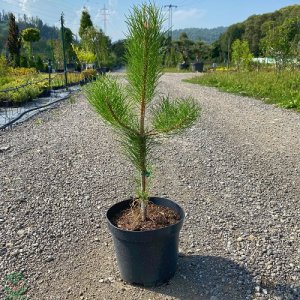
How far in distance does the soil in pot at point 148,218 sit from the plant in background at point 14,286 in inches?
27.3

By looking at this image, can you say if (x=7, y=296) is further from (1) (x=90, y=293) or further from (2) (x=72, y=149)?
(2) (x=72, y=149)

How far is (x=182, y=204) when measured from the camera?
3.39 meters

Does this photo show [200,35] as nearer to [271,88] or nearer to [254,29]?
[254,29]

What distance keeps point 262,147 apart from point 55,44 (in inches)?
952

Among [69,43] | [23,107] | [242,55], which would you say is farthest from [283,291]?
[69,43]

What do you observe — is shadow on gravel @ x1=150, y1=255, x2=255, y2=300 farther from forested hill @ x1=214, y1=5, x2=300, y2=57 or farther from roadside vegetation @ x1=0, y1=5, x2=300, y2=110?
forested hill @ x1=214, y1=5, x2=300, y2=57

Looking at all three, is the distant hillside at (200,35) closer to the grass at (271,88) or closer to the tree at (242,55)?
the grass at (271,88)

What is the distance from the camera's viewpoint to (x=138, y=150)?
2.18m

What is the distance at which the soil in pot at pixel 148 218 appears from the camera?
2.23 m

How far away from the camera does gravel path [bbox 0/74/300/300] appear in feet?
7.42

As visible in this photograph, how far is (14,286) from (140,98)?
1432mm

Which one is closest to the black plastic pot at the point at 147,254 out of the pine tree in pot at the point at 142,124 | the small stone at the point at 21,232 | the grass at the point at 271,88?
the pine tree in pot at the point at 142,124

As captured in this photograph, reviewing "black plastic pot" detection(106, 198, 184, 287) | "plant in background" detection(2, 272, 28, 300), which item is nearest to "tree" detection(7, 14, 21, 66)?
"plant in background" detection(2, 272, 28, 300)

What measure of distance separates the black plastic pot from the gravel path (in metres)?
0.07
